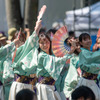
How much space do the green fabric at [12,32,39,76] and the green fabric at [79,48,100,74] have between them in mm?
823

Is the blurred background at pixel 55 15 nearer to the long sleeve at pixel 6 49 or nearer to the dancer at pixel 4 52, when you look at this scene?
the dancer at pixel 4 52

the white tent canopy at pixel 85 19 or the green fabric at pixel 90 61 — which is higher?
the green fabric at pixel 90 61

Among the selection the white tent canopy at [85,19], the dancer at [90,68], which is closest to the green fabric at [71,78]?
the dancer at [90,68]

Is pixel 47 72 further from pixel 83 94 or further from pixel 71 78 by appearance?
pixel 83 94

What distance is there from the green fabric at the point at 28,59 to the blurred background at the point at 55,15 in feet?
11.7

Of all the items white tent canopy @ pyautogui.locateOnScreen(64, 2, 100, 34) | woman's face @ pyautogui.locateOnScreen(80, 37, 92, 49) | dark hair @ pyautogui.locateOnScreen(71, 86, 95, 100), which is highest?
dark hair @ pyautogui.locateOnScreen(71, 86, 95, 100)

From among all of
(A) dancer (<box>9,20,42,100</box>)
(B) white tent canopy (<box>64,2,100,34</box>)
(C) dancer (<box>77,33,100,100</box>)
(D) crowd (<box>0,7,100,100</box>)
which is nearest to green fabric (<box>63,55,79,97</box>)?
(D) crowd (<box>0,7,100,100</box>)

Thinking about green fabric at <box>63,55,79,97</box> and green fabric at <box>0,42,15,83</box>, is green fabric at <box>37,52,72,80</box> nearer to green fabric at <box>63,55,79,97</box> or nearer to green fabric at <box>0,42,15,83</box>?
green fabric at <box>0,42,15,83</box>

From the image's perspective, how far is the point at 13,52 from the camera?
6.59 metres

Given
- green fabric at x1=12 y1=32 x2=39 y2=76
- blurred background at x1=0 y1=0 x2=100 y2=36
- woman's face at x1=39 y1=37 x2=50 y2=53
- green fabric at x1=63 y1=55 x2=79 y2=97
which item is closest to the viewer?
green fabric at x1=12 y1=32 x2=39 y2=76

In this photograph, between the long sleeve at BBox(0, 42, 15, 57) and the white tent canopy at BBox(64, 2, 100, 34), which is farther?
the white tent canopy at BBox(64, 2, 100, 34)

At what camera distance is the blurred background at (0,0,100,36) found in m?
9.91

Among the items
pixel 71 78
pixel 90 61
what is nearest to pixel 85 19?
pixel 71 78

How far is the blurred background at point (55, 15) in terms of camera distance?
9.91 meters
